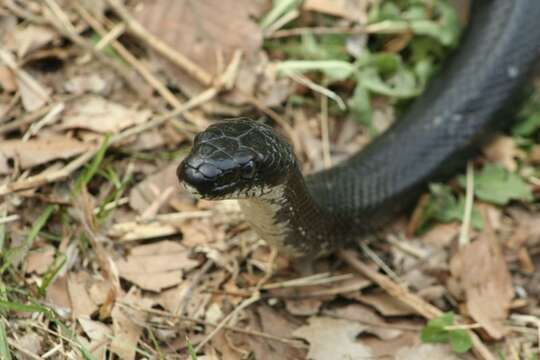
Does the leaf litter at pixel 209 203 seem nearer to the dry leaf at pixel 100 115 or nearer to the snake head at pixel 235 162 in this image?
the dry leaf at pixel 100 115

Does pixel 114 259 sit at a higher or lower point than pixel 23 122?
lower

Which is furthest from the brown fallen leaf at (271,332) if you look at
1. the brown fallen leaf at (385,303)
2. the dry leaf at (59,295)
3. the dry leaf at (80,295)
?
the dry leaf at (59,295)

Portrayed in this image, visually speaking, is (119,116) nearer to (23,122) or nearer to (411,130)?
(23,122)

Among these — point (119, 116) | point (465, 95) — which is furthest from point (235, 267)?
point (465, 95)

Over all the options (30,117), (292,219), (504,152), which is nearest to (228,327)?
(292,219)

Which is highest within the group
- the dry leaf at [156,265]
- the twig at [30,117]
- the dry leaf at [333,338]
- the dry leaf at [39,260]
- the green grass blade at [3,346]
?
the twig at [30,117]

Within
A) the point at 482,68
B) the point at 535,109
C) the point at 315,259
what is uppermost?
the point at 482,68
